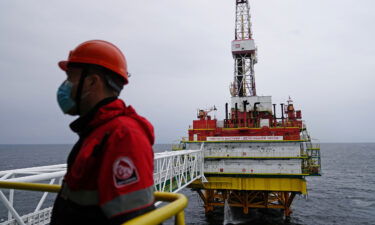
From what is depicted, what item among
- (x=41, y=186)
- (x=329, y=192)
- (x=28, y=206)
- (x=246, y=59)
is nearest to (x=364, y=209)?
(x=329, y=192)

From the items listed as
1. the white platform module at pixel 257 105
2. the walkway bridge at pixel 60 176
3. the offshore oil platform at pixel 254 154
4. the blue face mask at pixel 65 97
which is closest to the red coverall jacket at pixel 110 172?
the blue face mask at pixel 65 97

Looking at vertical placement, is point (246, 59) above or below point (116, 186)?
above

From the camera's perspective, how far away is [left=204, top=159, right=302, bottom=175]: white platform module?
18688mm

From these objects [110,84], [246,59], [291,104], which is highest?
[246,59]

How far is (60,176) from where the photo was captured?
6.91m

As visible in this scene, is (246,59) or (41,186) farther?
(246,59)

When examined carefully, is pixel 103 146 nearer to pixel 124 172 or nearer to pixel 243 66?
pixel 124 172

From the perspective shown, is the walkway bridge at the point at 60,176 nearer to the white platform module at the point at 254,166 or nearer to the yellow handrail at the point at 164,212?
the white platform module at the point at 254,166

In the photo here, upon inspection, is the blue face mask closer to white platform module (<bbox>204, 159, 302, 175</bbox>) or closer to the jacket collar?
the jacket collar

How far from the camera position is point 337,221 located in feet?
82.8

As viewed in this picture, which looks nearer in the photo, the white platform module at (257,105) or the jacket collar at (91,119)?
the jacket collar at (91,119)

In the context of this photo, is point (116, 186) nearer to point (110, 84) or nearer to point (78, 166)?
point (78, 166)

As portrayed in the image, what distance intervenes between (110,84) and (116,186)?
804mm

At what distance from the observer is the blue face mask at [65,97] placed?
73.3 inches
